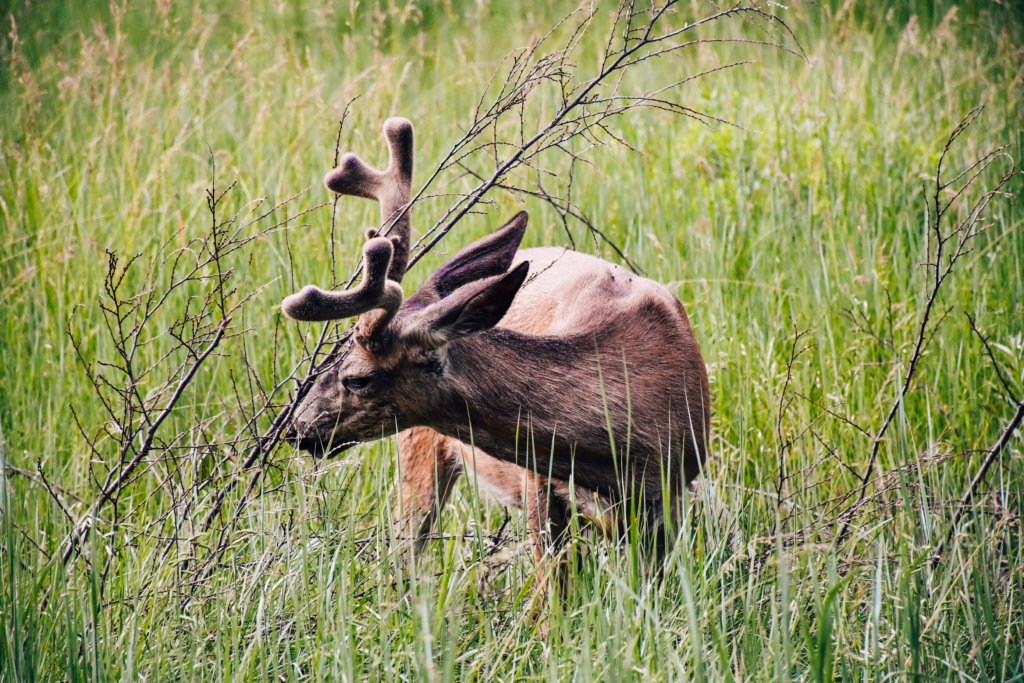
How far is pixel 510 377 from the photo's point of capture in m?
2.95

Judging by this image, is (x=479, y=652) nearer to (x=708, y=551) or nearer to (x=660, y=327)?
(x=708, y=551)

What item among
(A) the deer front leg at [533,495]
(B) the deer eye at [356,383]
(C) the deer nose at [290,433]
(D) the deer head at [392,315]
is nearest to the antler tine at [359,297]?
(D) the deer head at [392,315]

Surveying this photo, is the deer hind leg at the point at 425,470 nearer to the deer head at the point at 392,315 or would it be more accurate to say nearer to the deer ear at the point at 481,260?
the deer head at the point at 392,315

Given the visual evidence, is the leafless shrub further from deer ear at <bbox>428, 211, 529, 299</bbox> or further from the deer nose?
deer ear at <bbox>428, 211, 529, 299</bbox>

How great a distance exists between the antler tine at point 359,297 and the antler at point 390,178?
0.47 meters

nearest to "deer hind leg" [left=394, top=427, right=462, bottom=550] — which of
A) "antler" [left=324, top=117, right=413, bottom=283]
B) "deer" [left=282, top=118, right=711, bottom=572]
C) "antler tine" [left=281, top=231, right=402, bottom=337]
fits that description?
"deer" [left=282, top=118, right=711, bottom=572]

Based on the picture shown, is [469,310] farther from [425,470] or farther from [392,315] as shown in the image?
[425,470]

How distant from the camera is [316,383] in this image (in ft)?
9.98

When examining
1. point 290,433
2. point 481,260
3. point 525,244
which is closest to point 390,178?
point 481,260

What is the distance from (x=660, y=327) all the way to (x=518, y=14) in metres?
5.38

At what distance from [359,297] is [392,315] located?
0.19 metres

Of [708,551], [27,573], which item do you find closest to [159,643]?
[27,573]

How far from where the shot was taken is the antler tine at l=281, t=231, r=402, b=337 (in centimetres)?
259

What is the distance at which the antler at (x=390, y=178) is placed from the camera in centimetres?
315
